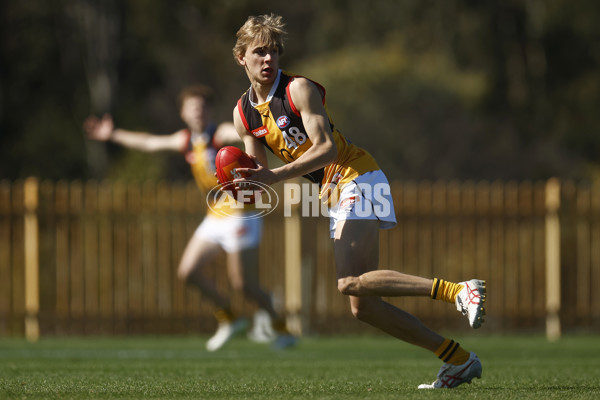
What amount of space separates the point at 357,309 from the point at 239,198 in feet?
3.19

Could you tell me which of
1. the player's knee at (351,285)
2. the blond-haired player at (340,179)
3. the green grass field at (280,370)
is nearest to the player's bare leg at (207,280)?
the green grass field at (280,370)

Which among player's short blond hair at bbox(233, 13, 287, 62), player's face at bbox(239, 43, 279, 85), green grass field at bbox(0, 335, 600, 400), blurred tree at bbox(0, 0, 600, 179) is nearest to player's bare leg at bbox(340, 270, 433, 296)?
green grass field at bbox(0, 335, 600, 400)

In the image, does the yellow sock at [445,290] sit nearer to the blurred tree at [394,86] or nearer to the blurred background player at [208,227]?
the blurred background player at [208,227]

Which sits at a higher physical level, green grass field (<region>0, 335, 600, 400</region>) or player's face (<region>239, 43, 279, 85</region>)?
player's face (<region>239, 43, 279, 85</region>)

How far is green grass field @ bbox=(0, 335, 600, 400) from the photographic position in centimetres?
545

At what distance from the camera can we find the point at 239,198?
5.68 m

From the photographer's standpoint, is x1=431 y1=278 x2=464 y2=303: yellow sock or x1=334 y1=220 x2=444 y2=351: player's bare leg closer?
x1=431 y1=278 x2=464 y2=303: yellow sock

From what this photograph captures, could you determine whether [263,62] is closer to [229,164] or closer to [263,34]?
[263,34]

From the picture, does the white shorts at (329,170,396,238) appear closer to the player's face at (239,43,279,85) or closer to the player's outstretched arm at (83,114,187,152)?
the player's face at (239,43,279,85)

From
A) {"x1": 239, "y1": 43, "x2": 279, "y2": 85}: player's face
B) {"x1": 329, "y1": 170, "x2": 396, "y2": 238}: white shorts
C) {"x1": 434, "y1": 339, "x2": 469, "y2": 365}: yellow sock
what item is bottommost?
{"x1": 434, "y1": 339, "x2": 469, "y2": 365}: yellow sock

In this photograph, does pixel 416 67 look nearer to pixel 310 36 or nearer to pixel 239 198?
pixel 310 36

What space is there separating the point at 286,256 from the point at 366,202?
23.9ft

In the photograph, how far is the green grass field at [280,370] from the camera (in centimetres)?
545

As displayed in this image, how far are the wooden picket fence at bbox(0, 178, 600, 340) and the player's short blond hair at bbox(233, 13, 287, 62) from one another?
703cm
